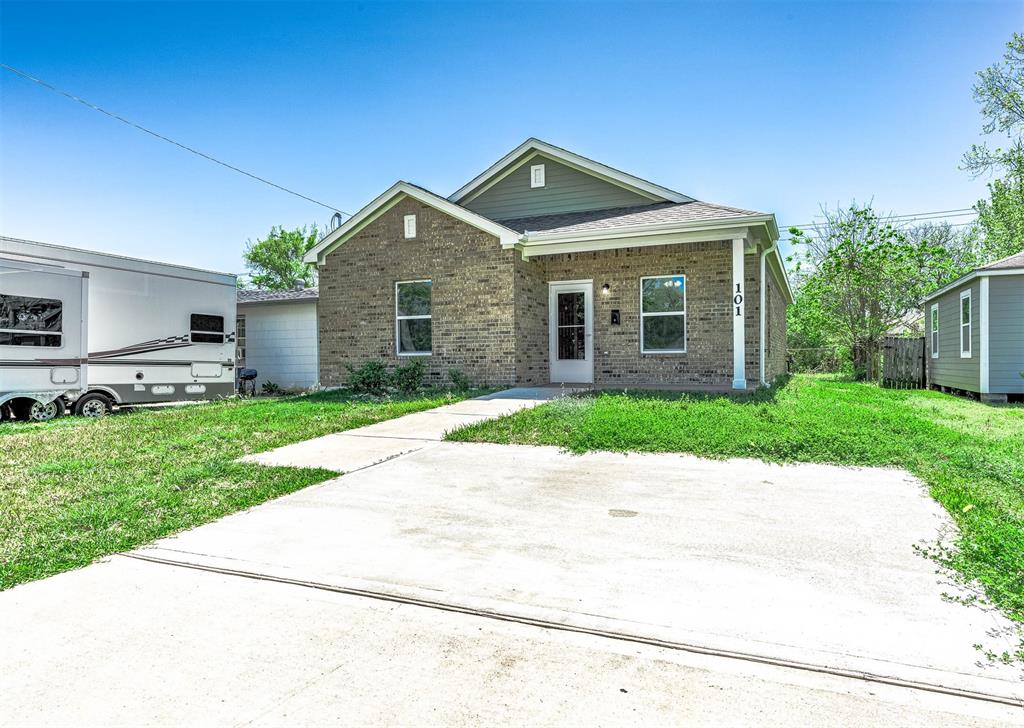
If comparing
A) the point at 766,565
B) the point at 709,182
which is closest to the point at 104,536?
the point at 766,565

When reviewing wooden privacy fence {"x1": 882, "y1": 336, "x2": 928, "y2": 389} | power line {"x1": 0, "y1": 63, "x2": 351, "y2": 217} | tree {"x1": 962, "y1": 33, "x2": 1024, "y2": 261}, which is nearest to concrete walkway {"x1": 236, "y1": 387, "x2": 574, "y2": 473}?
wooden privacy fence {"x1": 882, "y1": 336, "x2": 928, "y2": 389}

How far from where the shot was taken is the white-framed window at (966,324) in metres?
14.1

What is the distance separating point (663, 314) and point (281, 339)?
430 inches

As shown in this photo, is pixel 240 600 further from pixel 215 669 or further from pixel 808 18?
pixel 808 18

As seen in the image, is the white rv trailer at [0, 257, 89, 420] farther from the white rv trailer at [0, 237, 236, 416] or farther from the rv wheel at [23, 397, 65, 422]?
the white rv trailer at [0, 237, 236, 416]

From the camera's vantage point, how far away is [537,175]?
15.1m

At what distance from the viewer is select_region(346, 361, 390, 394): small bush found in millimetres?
12359

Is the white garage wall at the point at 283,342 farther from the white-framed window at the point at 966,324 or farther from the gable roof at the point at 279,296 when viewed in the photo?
the white-framed window at the point at 966,324

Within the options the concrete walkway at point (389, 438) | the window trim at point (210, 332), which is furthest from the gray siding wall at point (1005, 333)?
the window trim at point (210, 332)

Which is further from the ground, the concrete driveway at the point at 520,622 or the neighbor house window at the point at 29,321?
the neighbor house window at the point at 29,321

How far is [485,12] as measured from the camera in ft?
44.5

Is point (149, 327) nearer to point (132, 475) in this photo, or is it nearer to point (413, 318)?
point (413, 318)

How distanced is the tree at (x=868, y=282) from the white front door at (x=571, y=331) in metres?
14.4

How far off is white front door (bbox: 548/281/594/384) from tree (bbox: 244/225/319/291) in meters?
36.1
